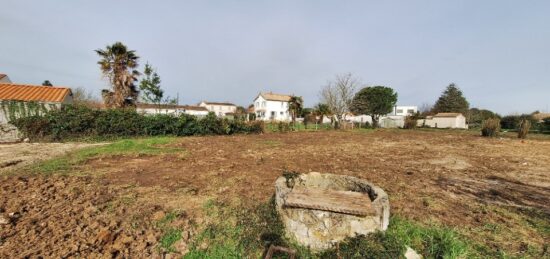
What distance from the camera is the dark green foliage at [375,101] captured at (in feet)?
124

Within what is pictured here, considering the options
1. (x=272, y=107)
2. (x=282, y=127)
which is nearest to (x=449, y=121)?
(x=272, y=107)

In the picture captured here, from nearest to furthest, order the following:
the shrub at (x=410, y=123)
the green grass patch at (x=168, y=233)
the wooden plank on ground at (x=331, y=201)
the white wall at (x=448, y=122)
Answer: the wooden plank on ground at (x=331, y=201) < the green grass patch at (x=168, y=233) < the shrub at (x=410, y=123) < the white wall at (x=448, y=122)

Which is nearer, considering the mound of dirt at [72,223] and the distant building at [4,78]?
the mound of dirt at [72,223]

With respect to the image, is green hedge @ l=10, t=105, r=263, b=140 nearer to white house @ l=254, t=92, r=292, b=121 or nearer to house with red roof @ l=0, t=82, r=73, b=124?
house with red roof @ l=0, t=82, r=73, b=124

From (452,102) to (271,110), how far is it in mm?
42126

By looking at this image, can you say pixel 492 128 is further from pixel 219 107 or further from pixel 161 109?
pixel 219 107

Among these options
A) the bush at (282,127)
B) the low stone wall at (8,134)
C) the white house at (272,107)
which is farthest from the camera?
the white house at (272,107)

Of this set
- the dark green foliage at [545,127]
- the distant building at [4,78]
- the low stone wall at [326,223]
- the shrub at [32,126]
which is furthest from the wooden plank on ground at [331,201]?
the dark green foliage at [545,127]

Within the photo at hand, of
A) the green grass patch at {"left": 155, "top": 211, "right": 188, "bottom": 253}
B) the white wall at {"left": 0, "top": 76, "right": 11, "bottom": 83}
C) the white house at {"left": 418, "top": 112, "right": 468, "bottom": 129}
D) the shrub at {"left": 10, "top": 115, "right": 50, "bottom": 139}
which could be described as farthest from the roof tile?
the white house at {"left": 418, "top": 112, "right": 468, "bottom": 129}

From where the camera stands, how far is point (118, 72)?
17891mm

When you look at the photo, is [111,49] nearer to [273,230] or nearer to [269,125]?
[269,125]

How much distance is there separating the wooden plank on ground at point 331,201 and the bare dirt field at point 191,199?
1431mm

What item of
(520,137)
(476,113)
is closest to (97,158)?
(520,137)

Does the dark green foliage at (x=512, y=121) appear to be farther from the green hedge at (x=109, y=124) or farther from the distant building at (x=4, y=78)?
→ the distant building at (x=4, y=78)
